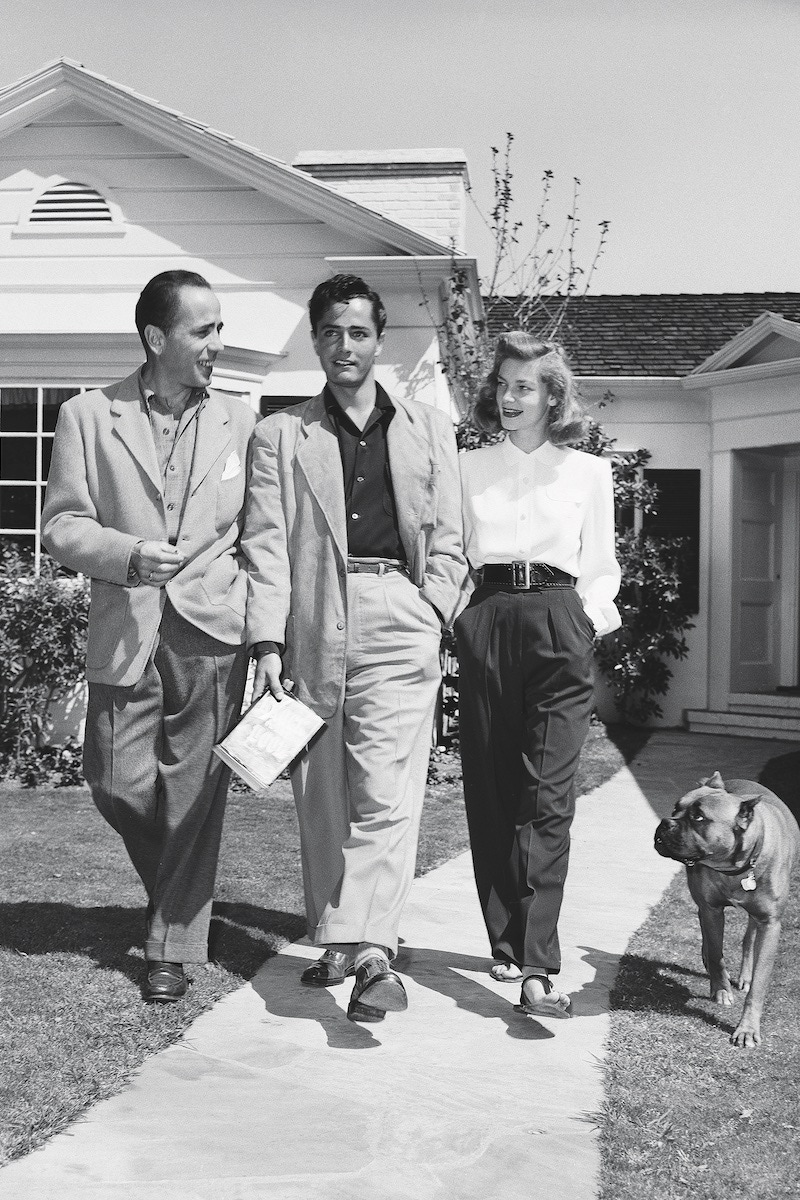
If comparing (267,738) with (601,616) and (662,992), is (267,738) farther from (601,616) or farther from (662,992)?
(662,992)

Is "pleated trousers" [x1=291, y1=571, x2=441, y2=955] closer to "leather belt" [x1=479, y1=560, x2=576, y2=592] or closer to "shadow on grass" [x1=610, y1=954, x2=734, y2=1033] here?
"leather belt" [x1=479, y1=560, x2=576, y2=592]

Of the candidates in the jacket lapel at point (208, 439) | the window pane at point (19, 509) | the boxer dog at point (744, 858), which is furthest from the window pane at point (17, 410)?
the boxer dog at point (744, 858)

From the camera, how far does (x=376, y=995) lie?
3.43 m

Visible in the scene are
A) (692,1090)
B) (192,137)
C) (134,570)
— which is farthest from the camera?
(192,137)

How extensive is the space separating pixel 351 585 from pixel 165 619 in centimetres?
60

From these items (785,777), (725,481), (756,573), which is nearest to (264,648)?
(785,777)

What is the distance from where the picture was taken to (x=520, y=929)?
3.83 m

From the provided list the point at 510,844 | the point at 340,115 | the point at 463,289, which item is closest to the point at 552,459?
the point at 510,844

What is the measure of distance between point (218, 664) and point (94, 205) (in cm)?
755

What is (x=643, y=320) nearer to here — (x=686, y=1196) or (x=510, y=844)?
(x=510, y=844)

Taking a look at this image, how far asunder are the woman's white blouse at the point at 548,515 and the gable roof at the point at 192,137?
5.88 meters

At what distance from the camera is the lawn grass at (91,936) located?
127 inches

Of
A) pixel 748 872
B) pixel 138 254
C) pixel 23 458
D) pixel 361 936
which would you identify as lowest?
pixel 361 936

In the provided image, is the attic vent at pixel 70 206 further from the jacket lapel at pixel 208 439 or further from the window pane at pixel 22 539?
the jacket lapel at pixel 208 439
